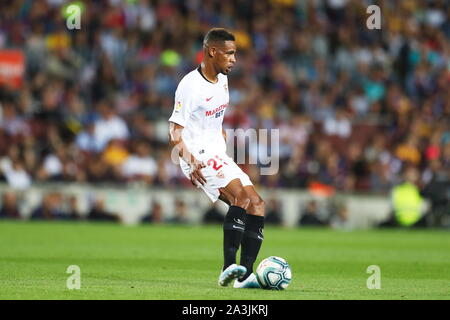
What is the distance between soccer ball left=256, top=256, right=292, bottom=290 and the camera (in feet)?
35.0

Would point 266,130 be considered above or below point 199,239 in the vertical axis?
above

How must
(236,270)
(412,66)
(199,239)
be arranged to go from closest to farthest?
(236,270) → (199,239) → (412,66)

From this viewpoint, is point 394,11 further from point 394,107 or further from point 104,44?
point 104,44

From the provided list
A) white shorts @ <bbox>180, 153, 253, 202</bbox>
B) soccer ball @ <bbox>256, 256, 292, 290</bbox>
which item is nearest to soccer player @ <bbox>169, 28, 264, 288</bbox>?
white shorts @ <bbox>180, 153, 253, 202</bbox>

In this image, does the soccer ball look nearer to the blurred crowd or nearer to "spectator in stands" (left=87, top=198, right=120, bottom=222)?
the blurred crowd

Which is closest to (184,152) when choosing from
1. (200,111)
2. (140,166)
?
(200,111)

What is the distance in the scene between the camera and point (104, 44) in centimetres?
2744

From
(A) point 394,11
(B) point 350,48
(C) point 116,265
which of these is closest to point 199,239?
(C) point 116,265

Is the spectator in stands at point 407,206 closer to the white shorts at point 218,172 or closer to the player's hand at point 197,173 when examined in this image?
the white shorts at point 218,172

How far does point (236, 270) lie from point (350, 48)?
1983 cm

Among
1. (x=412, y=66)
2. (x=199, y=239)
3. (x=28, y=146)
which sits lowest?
(x=199, y=239)

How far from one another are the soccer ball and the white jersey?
1.39m

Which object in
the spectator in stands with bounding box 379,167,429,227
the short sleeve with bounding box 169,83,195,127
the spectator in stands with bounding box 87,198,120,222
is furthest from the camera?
the spectator in stands with bounding box 379,167,429,227

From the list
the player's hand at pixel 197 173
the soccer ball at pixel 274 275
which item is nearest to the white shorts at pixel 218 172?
the player's hand at pixel 197 173
